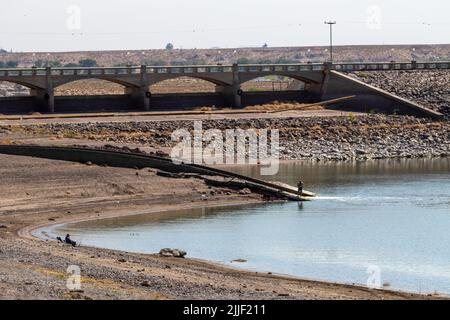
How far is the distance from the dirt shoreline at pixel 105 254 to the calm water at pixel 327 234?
2.03m

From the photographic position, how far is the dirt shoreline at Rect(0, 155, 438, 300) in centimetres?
3556

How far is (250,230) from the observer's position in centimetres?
5400

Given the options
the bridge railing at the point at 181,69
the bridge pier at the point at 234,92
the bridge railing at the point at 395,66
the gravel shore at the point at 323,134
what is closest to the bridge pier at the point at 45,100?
the gravel shore at the point at 323,134

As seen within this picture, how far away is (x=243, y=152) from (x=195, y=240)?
35428mm

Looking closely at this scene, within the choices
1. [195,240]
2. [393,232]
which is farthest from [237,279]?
[393,232]

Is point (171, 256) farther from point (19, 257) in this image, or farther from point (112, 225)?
point (112, 225)

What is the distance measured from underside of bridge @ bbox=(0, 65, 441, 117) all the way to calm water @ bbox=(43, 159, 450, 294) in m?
34.8

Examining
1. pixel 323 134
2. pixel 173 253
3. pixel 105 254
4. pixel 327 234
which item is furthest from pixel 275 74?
pixel 105 254

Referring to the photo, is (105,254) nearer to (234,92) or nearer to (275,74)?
(234,92)

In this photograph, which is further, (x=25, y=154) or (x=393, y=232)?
(x=25, y=154)

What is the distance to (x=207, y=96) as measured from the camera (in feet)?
356

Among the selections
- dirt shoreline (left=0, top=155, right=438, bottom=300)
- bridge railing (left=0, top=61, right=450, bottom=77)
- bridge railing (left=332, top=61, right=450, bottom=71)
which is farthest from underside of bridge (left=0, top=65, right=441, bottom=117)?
dirt shoreline (left=0, top=155, right=438, bottom=300)

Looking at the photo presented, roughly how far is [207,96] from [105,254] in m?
64.4
